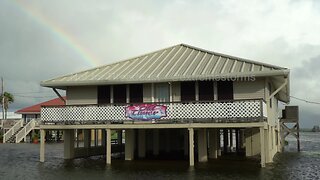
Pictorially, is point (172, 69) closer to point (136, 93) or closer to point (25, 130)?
point (136, 93)

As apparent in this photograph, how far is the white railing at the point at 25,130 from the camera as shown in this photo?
172ft

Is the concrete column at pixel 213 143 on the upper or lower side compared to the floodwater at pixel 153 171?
upper

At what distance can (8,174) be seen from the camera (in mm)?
19844

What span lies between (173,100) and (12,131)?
35.8 meters

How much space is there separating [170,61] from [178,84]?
10.0ft

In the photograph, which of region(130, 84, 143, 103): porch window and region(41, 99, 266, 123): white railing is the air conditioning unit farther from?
region(130, 84, 143, 103): porch window

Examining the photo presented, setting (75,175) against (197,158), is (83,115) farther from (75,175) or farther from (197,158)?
(197,158)

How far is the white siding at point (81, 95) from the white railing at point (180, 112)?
5.85 ft

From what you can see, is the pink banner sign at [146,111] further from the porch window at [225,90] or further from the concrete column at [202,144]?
the porch window at [225,90]

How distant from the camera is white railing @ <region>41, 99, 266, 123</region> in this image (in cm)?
2061

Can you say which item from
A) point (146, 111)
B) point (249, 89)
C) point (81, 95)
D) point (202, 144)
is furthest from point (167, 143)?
point (249, 89)

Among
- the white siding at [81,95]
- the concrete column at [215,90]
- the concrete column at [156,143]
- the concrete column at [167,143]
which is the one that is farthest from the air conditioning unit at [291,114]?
the white siding at [81,95]

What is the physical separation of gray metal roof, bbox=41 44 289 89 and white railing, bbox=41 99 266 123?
5.04 ft

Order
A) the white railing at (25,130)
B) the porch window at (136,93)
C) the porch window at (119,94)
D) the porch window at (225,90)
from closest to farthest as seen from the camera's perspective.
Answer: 1. the porch window at (225,90)
2. the porch window at (136,93)
3. the porch window at (119,94)
4. the white railing at (25,130)
